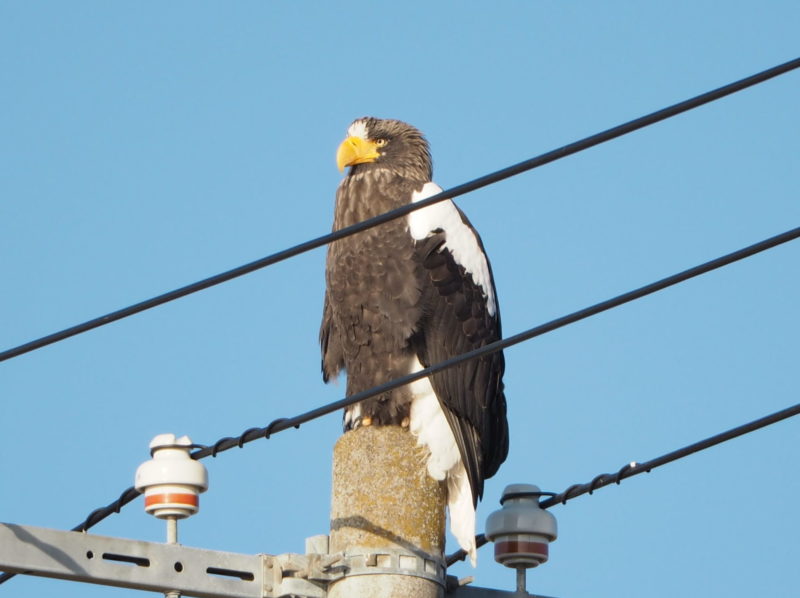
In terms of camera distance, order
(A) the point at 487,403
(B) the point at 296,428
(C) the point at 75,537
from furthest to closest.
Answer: (A) the point at 487,403
(B) the point at 296,428
(C) the point at 75,537

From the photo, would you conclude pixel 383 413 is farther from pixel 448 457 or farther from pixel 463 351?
pixel 463 351

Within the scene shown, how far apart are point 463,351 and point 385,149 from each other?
1404 millimetres

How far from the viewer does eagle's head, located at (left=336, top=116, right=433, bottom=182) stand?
795cm

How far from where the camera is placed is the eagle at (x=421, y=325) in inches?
258

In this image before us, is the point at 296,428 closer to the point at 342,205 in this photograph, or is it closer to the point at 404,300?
the point at 404,300

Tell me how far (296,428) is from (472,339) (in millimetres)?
2302

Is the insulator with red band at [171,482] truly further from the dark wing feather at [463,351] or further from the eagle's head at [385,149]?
the eagle's head at [385,149]

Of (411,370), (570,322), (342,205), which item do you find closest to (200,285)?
(570,322)

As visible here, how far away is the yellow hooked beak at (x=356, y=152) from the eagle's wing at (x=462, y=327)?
0.60 m

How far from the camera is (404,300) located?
274 inches

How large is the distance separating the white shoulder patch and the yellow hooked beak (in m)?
0.63

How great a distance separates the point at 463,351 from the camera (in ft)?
23.1

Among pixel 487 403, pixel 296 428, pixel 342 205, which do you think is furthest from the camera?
pixel 342 205

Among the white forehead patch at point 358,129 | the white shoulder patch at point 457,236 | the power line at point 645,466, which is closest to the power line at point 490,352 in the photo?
the power line at point 645,466
